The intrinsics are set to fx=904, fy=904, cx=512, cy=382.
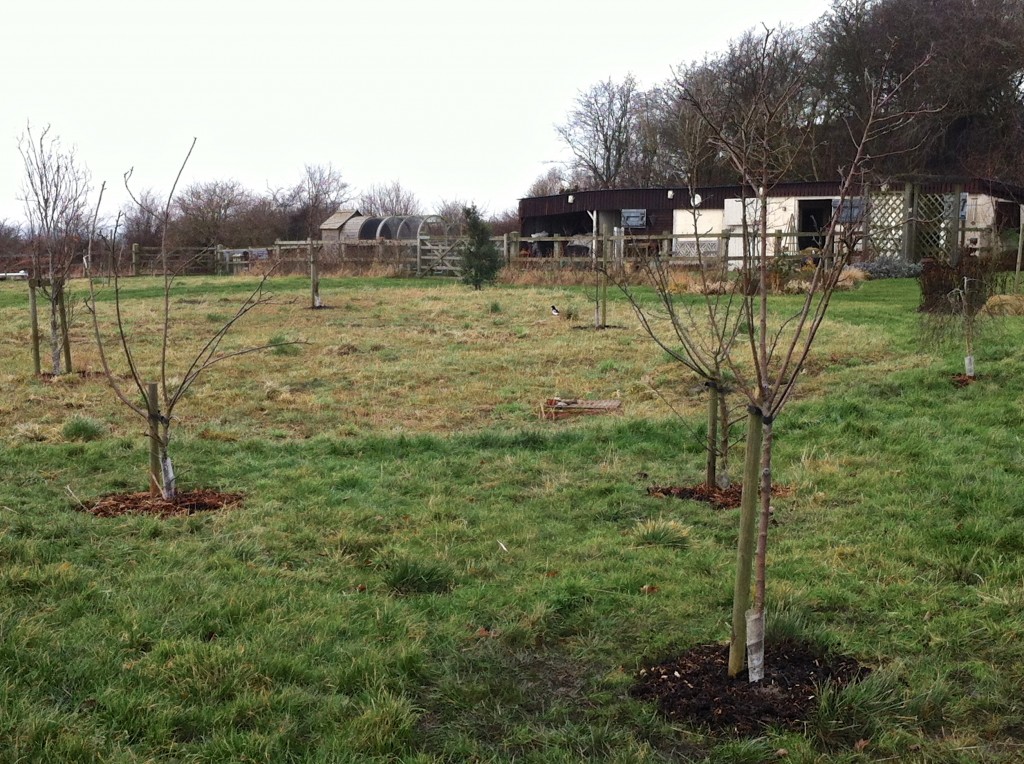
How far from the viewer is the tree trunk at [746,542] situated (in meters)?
3.15

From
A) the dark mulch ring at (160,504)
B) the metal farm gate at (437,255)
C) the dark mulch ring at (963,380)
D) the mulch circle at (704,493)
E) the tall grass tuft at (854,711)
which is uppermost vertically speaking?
the metal farm gate at (437,255)

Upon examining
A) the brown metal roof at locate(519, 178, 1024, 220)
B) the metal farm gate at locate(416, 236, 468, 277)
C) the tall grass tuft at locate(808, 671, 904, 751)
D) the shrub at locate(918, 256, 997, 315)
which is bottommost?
the tall grass tuft at locate(808, 671, 904, 751)

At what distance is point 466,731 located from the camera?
9.79 feet

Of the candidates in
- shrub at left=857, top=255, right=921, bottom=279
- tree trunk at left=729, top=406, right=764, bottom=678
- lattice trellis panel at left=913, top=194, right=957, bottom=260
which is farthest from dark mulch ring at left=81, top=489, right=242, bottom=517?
lattice trellis panel at left=913, top=194, right=957, bottom=260

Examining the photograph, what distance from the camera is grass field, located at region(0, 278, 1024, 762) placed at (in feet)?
9.64

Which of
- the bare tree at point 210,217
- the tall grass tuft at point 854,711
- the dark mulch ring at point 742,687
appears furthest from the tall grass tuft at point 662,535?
the bare tree at point 210,217

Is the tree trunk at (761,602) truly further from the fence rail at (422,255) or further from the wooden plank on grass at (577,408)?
the fence rail at (422,255)

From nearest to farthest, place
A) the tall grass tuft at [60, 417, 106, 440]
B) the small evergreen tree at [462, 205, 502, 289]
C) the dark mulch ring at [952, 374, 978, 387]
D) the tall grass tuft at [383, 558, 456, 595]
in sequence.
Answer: the tall grass tuft at [383, 558, 456, 595] < the tall grass tuft at [60, 417, 106, 440] < the dark mulch ring at [952, 374, 978, 387] < the small evergreen tree at [462, 205, 502, 289]

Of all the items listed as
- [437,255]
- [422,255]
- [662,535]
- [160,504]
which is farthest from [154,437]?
[422,255]

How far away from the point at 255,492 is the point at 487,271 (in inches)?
748

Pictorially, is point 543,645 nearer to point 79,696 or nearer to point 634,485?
point 79,696

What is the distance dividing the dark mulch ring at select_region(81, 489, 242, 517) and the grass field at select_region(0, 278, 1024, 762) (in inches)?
7.0

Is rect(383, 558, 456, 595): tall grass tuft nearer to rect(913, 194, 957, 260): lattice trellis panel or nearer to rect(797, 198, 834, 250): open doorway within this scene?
rect(913, 194, 957, 260): lattice trellis panel

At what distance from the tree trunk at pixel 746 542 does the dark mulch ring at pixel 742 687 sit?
10cm
